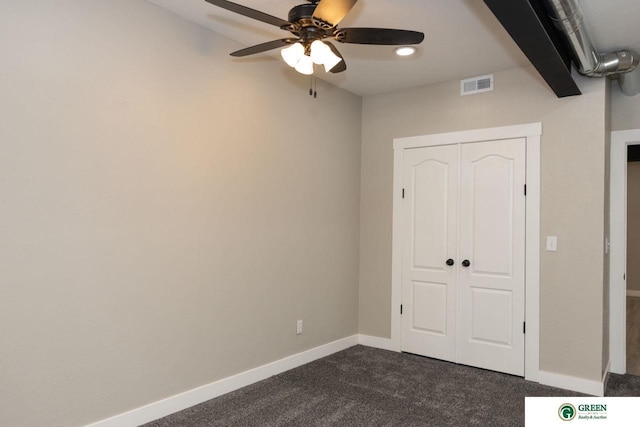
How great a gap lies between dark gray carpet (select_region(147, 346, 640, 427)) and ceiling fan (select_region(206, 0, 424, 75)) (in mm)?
2293

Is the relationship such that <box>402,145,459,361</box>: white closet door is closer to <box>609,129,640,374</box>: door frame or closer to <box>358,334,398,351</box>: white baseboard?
<box>358,334,398,351</box>: white baseboard

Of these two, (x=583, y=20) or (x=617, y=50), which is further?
(x=617, y=50)

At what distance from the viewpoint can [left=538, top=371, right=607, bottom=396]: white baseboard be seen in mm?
3418

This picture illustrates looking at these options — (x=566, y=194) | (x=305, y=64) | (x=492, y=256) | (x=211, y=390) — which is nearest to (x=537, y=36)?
(x=305, y=64)

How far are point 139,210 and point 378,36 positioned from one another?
5.91ft

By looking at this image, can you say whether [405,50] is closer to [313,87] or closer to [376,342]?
[313,87]

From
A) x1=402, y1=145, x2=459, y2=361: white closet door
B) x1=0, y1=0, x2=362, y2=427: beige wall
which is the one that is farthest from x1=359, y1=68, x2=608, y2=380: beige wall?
x1=0, y1=0, x2=362, y2=427: beige wall

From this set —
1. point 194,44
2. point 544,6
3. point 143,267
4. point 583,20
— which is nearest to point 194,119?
point 194,44

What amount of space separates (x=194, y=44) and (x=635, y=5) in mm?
2832

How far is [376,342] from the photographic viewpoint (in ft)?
15.3

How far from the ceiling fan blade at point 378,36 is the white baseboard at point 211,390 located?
2.56 m

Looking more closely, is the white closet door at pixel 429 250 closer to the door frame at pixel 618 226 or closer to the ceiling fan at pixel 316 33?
the door frame at pixel 618 226

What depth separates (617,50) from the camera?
326cm

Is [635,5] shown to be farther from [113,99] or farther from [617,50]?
[113,99]
